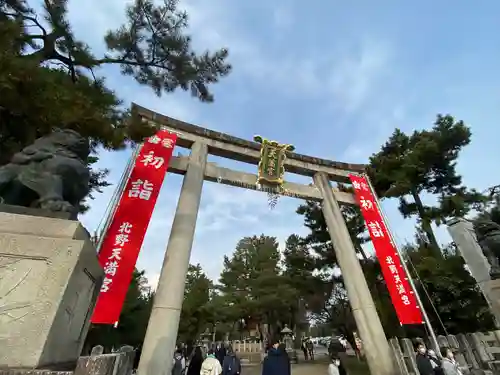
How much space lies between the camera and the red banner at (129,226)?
4758mm

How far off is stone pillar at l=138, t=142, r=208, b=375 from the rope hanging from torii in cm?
171

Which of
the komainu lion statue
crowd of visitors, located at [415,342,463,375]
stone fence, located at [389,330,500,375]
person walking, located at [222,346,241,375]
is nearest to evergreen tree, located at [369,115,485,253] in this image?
stone fence, located at [389,330,500,375]

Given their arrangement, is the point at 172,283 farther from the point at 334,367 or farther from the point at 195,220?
the point at 334,367

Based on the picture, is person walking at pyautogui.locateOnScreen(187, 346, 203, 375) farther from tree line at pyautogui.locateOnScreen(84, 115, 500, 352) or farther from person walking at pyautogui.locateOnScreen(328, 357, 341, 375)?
tree line at pyautogui.locateOnScreen(84, 115, 500, 352)

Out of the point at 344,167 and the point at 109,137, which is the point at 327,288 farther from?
the point at 109,137

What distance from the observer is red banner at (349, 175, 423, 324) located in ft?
22.9

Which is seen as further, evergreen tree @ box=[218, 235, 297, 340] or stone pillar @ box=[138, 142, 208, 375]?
evergreen tree @ box=[218, 235, 297, 340]

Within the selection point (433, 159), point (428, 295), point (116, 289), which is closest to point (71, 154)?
point (116, 289)

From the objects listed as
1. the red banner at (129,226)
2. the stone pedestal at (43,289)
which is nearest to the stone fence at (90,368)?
the stone pedestal at (43,289)

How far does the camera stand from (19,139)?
4.18 m

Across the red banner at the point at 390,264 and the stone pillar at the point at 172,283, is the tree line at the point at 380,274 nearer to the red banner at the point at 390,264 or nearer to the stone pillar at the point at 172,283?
the red banner at the point at 390,264

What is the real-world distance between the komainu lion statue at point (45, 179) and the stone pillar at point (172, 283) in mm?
3635

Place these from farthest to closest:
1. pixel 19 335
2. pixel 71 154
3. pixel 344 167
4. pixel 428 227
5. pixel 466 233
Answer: pixel 428 227 < pixel 344 167 < pixel 466 233 < pixel 71 154 < pixel 19 335

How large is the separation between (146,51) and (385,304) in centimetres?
1135
